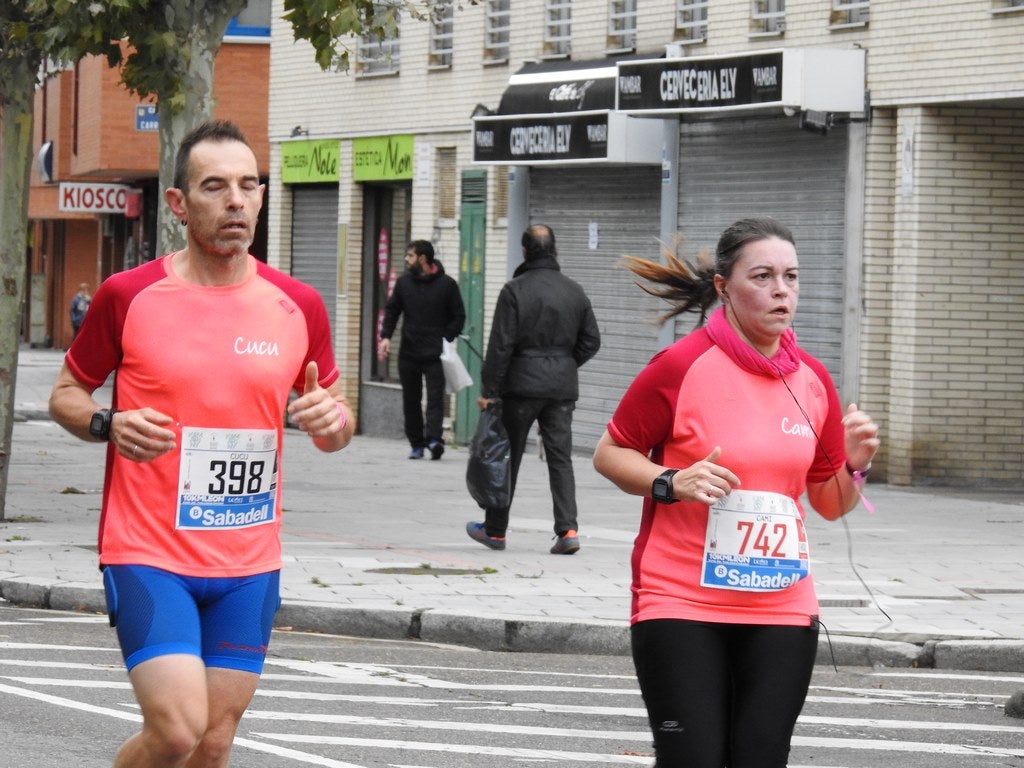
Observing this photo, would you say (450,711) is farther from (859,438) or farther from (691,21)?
(691,21)

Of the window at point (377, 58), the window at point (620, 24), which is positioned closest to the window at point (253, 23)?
the window at point (377, 58)

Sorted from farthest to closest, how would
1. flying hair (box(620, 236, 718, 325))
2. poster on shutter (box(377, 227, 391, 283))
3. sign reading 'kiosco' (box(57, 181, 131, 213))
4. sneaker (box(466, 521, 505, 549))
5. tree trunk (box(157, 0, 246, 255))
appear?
1. sign reading 'kiosco' (box(57, 181, 131, 213))
2. poster on shutter (box(377, 227, 391, 283))
3. tree trunk (box(157, 0, 246, 255))
4. sneaker (box(466, 521, 505, 549))
5. flying hair (box(620, 236, 718, 325))

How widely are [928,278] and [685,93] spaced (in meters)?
3.10

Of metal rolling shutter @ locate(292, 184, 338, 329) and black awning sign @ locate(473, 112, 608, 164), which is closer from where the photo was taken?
black awning sign @ locate(473, 112, 608, 164)

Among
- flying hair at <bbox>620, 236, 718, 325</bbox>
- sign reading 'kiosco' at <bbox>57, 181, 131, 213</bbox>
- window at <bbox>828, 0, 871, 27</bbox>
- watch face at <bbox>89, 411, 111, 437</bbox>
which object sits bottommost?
watch face at <bbox>89, 411, 111, 437</bbox>

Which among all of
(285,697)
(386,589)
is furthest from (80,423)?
(386,589)

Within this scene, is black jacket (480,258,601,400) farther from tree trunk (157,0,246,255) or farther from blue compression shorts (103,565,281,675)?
blue compression shorts (103,565,281,675)

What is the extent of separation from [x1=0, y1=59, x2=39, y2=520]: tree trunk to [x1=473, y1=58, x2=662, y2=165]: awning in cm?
782

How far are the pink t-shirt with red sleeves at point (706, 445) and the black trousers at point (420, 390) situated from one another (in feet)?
55.8

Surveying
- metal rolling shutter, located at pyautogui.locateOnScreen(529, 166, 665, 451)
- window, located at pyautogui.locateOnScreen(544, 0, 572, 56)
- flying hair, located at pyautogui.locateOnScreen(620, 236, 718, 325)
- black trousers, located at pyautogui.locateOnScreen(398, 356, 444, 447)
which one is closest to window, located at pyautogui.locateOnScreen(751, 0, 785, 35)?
metal rolling shutter, located at pyautogui.locateOnScreen(529, 166, 665, 451)

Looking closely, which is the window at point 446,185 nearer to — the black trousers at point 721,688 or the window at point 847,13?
the window at point 847,13

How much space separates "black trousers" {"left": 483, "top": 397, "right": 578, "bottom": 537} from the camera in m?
14.0

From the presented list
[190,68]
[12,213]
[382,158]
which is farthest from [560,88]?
[190,68]

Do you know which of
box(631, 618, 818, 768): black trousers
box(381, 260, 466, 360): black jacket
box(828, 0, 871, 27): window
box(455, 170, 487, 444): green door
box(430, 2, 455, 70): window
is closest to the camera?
box(631, 618, 818, 768): black trousers
